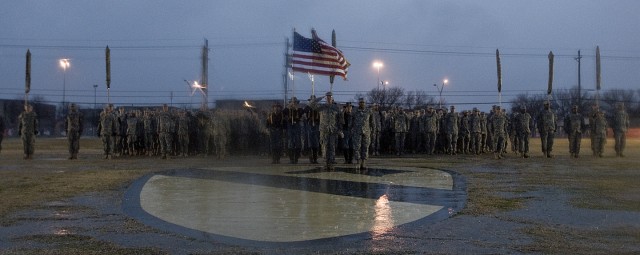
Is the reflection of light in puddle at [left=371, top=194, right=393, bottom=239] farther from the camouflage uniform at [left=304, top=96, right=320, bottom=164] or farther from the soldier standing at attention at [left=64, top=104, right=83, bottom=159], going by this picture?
the soldier standing at attention at [left=64, top=104, right=83, bottom=159]

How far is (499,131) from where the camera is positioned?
25.4m

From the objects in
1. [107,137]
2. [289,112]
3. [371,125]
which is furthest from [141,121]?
[371,125]

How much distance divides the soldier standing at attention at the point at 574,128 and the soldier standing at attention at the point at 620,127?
53.9 inches

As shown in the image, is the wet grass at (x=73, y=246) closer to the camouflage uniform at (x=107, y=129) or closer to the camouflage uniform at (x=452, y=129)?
the camouflage uniform at (x=107, y=129)

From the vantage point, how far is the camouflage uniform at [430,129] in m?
28.3

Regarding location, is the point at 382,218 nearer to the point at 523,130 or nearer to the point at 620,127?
the point at 523,130

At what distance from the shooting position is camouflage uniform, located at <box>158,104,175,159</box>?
26.0 metres

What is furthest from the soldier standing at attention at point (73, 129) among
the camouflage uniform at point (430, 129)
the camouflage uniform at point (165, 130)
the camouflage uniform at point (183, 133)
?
the camouflage uniform at point (430, 129)

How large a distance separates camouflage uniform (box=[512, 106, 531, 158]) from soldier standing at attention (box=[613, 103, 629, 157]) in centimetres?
334

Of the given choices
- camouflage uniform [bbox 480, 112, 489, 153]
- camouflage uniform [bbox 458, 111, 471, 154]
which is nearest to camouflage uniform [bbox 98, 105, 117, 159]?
camouflage uniform [bbox 458, 111, 471, 154]

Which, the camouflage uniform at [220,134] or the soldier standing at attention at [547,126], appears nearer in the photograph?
the soldier standing at attention at [547,126]

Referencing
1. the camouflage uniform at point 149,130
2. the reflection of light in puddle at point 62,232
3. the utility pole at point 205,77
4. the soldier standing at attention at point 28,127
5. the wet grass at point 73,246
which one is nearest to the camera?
the wet grass at point 73,246

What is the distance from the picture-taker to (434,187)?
13617 millimetres

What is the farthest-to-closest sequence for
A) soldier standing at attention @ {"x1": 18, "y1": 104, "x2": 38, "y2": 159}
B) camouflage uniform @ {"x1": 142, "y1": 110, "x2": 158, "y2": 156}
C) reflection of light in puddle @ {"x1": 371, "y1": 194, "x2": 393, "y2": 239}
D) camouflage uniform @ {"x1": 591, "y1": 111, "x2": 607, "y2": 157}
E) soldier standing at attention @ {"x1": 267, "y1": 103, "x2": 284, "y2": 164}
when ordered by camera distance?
camouflage uniform @ {"x1": 142, "y1": 110, "x2": 158, "y2": 156} < soldier standing at attention @ {"x1": 18, "y1": 104, "x2": 38, "y2": 159} < camouflage uniform @ {"x1": 591, "y1": 111, "x2": 607, "y2": 157} < soldier standing at attention @ {"x1": 267, "y1": 103, "x2": 284, "y2": 164} < reflection of light in puddle @ {"x1": 371, "y1": 194, "x2": 393, "y2": 239}
